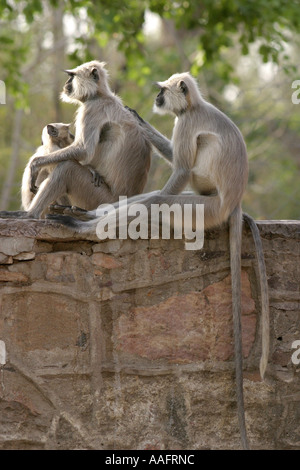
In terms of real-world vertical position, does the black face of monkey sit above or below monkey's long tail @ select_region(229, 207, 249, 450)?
above

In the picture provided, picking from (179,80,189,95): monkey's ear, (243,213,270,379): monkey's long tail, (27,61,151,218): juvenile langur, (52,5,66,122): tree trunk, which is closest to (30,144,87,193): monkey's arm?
(27,61,151,218): juvenile langur

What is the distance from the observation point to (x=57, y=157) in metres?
3.52

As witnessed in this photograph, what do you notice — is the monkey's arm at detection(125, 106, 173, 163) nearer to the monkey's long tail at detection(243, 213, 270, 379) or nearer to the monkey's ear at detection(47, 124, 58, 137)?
the monkey's ear at detection(47, 124, 58, 137)

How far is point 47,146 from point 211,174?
3.05ft

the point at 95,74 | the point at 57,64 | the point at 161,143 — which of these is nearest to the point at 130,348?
the point at 161,143

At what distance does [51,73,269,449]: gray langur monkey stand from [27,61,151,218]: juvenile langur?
0.89ft

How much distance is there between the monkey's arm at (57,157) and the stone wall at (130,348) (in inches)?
19.0

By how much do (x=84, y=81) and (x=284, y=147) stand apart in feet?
35.0

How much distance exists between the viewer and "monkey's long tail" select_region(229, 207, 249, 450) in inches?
121

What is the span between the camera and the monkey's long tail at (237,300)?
10.1ft

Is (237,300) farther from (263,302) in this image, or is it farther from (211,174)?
(211,174)

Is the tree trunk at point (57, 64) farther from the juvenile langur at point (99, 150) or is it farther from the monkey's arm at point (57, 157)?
the monkey's arm at point (57, 157)

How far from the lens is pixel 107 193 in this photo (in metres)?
3.69
